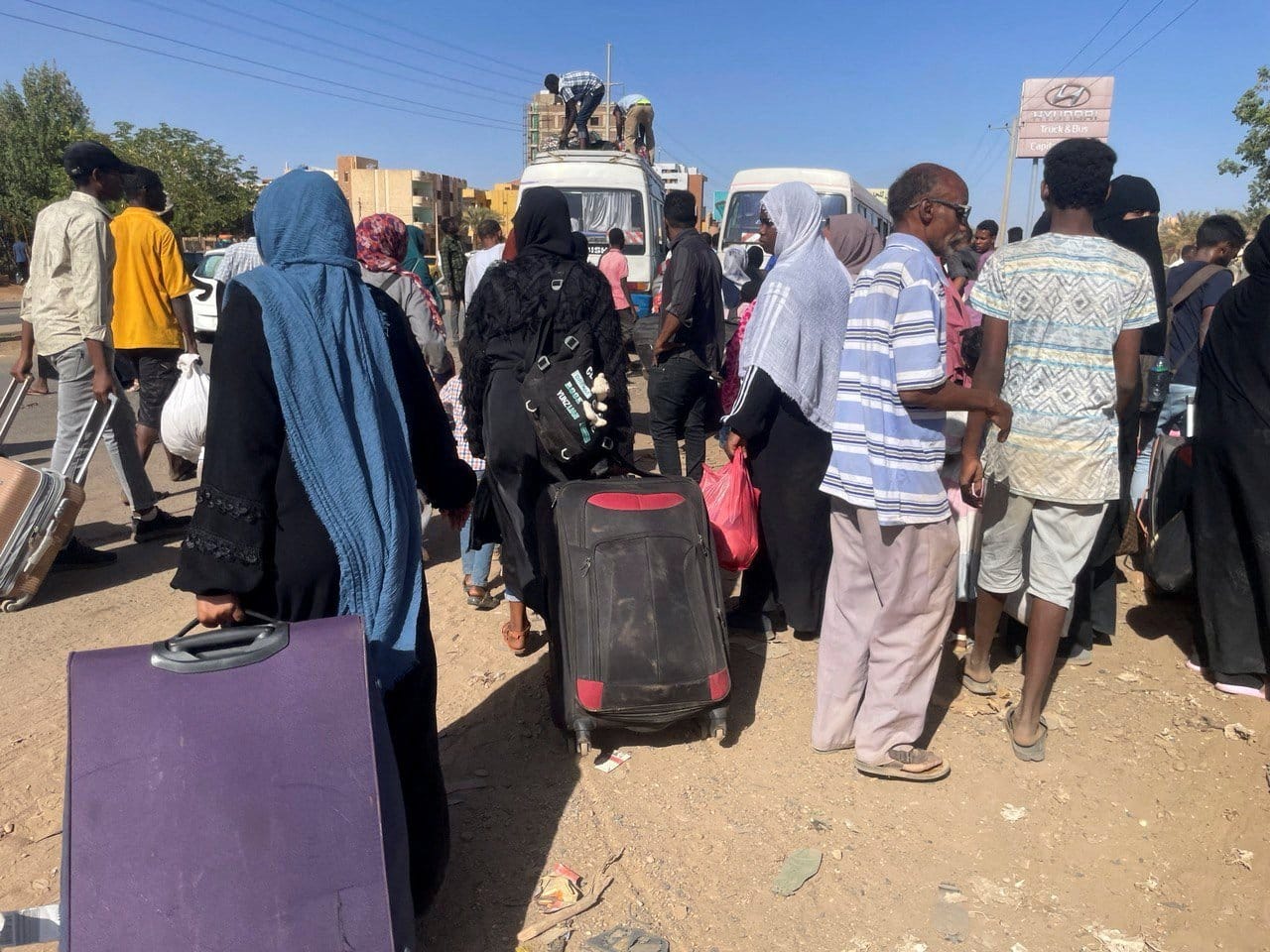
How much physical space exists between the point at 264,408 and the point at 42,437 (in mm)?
7979

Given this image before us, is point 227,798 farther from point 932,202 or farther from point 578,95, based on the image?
point 578,95

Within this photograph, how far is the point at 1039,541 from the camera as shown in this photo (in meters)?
3.17

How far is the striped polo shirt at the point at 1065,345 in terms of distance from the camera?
9.56 ft

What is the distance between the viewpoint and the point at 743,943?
242 centimetres

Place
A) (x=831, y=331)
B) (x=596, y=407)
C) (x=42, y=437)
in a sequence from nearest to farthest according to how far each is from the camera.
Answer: (x=596, y=407)
(x=831, y=331)
(x=42, y=437)

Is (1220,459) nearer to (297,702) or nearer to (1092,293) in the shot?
(1092,293)

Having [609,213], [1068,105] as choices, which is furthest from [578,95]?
[1068,105]

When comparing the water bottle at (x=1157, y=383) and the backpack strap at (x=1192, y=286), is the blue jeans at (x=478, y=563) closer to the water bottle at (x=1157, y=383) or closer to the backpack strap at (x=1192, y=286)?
the water bottle at (x=1157, y=383)

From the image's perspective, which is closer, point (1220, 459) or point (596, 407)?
point (596, 407)

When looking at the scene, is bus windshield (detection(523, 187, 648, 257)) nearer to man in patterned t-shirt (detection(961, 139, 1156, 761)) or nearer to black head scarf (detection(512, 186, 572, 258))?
black head scarf (detection(512, 186, 572, 258))

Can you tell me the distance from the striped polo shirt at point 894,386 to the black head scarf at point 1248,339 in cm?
155

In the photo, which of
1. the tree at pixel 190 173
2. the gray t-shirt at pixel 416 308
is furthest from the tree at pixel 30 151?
the gray t-shirt at pixel 416 308

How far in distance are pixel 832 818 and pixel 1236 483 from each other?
2.17m

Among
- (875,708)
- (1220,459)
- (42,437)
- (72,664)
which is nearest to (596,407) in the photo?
(875,708)
